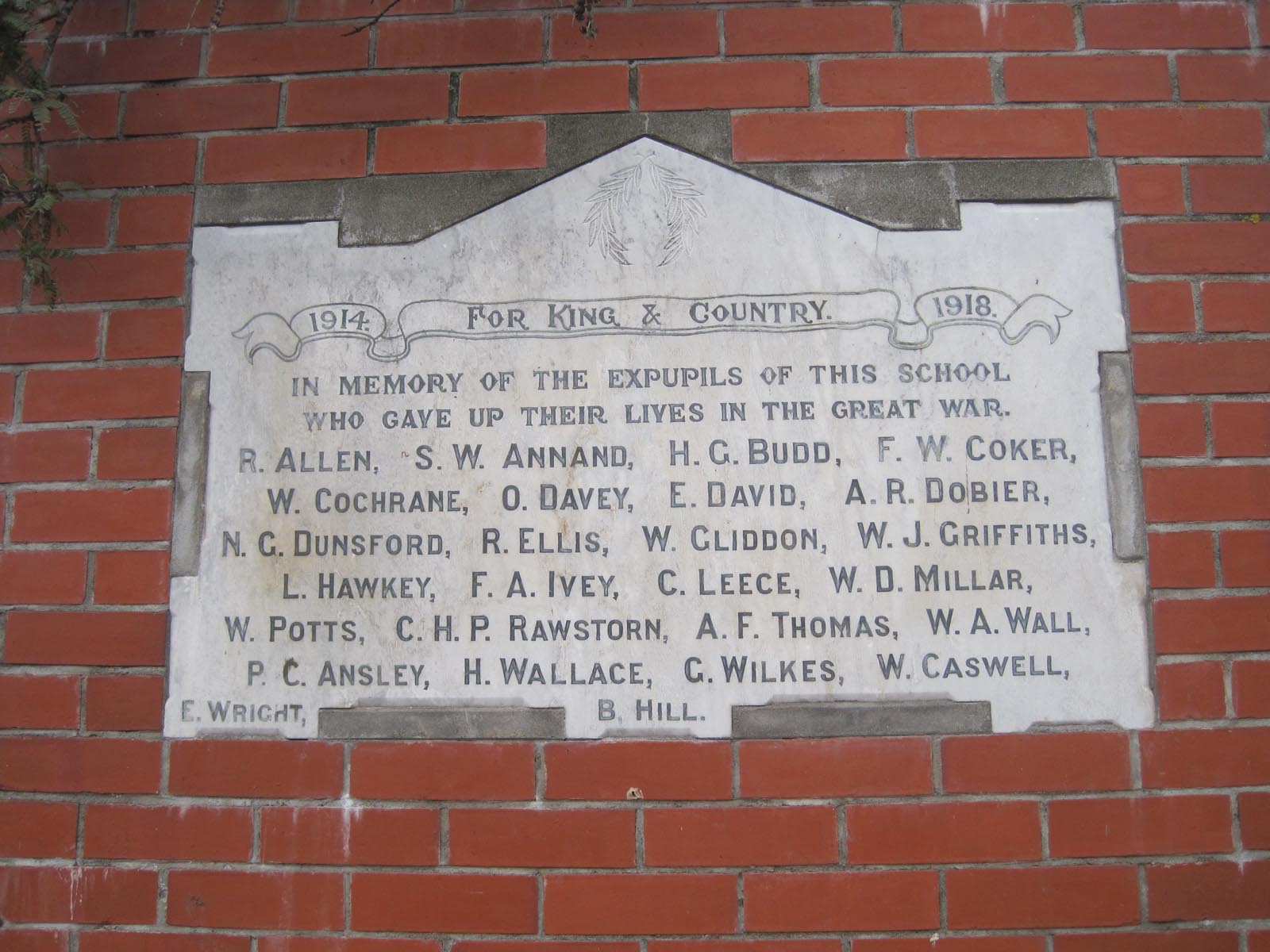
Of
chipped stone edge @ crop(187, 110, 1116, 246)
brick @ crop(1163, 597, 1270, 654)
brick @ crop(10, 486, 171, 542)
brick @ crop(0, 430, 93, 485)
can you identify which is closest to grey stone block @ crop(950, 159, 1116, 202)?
chipped stone edge @ crop(187, 110, 1116, 246)

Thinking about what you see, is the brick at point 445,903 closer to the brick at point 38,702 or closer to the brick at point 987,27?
the brick at point 38,702

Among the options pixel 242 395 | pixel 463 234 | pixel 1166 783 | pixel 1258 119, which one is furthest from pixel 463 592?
pixel 1258 119

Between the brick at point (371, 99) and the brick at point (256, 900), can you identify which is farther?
the brick at point (371, 99)

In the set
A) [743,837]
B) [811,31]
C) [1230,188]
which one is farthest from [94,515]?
[1230,188]

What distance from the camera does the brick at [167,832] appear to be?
5.90 feet

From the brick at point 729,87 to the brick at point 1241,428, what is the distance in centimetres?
102

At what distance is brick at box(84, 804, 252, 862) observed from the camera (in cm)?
180

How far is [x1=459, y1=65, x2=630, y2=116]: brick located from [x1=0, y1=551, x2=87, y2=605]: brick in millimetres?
1190

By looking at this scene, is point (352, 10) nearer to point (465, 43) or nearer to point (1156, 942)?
point (465, 43)

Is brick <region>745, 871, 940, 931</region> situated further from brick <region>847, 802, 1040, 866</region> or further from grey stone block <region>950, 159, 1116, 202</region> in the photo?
grey stone block <region>950, 159, 1116, 202</region>

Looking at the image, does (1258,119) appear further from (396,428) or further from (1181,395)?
(396,428)

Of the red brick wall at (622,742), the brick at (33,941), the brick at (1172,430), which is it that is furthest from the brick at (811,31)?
the brick at (33,941)

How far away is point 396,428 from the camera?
1900 millimetres

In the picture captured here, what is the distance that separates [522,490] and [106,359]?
2.93 ft
